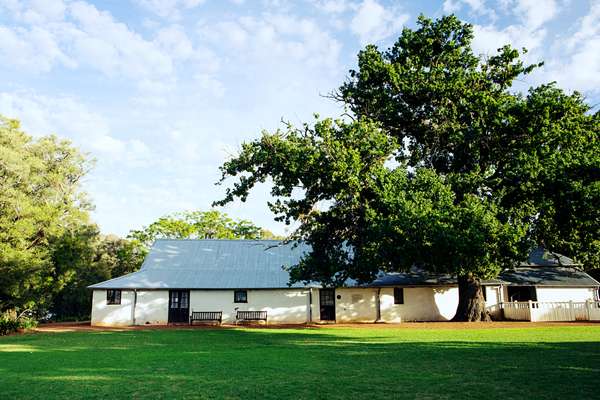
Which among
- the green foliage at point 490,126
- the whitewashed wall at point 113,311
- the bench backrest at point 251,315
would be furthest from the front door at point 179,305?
the green foliage at point 490,126

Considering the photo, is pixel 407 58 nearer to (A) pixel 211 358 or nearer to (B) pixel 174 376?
(A) pixel 211 358

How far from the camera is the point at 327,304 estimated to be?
1231 inches

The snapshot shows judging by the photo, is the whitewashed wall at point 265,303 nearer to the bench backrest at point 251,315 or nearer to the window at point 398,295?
the bench backrest at point 251,315

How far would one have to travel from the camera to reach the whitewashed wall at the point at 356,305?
1212 inches

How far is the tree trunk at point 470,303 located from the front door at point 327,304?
26.1 ft

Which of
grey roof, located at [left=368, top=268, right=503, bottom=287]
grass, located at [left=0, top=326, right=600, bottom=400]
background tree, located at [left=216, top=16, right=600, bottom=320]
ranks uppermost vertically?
background tree, located at [left=216, top=16, right=600, bottom=320]

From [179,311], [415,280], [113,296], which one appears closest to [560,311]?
[415,280]

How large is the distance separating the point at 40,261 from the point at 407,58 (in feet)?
81.9

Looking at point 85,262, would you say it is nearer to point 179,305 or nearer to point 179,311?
point 179,305

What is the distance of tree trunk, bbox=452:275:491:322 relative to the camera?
27234 millimetres

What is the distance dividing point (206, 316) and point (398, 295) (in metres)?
13.0

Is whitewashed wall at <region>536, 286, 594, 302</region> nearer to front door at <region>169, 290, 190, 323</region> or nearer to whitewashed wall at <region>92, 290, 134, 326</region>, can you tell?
front door at <region>169, 290, 190, 323</region>

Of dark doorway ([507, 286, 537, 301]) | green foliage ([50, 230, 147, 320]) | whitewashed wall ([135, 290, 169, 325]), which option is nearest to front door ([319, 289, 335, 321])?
whitewashed wall ([135, 290, 169, 325])

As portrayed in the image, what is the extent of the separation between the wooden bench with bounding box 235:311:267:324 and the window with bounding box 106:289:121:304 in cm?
792
